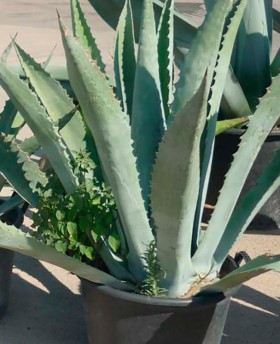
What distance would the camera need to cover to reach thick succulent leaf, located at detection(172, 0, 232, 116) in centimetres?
220

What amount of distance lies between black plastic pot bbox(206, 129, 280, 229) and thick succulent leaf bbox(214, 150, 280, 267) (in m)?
1.16

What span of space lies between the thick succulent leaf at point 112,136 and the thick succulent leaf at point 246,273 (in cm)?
24

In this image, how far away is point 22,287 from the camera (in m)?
3.12

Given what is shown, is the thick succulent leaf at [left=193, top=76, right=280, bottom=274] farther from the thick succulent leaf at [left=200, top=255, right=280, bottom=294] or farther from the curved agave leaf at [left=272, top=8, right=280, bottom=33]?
the curved agave leaf at [left=272, top=8, right=280, bottom=33]

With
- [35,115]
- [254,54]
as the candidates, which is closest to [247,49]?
[254,54]

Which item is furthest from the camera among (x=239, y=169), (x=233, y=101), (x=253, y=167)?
(x=253, y=167)

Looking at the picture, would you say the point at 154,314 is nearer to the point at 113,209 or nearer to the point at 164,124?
the point at 113,209

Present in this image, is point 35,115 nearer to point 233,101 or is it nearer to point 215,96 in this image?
point 215,96

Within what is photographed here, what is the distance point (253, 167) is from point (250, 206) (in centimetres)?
134

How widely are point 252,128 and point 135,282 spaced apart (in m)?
0.58

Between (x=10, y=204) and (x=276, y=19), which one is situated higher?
(x=276, y=19)

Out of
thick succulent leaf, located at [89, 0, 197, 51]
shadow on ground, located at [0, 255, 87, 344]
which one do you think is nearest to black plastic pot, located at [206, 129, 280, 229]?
thick succulent leaf, located at [89, 0, 197, 51]

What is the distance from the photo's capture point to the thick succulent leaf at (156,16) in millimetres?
3600

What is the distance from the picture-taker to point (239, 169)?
2361mm
